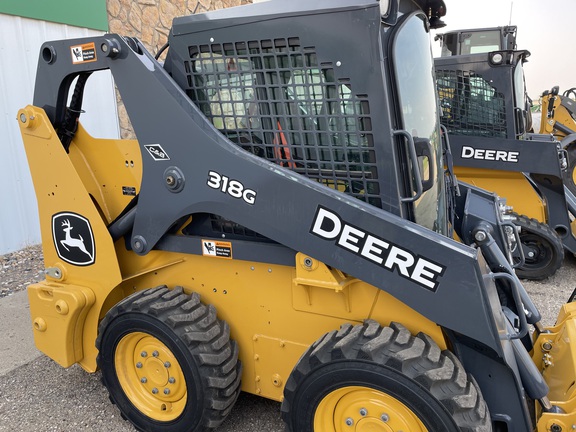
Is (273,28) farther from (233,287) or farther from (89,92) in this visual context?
(89,92)

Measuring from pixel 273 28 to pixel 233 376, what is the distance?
1618 mm

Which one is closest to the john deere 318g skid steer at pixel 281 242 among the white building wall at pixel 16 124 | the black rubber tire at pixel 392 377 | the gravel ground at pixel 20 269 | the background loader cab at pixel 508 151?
the black rubber tire at pixel 392 377

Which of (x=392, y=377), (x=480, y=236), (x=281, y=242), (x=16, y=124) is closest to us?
(x=392, y=377)

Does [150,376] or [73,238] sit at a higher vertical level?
[73,238]

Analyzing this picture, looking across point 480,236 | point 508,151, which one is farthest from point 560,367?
point 508,151

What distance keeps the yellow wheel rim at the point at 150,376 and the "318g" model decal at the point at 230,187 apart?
86 centimetres

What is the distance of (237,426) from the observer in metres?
2.71

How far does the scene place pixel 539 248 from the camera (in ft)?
16.7

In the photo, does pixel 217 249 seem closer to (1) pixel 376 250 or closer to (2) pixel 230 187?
(2) pixel 230 187

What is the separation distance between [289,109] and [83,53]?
1.10 m

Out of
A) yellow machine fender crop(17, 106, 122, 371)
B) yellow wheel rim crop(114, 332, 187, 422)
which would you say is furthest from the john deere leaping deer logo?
yellow wheel rim crop(114, 332, 187, 422)

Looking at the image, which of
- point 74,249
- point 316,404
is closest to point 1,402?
point 74,249

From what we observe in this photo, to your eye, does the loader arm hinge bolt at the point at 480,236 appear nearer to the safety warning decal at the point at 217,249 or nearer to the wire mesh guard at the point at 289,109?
the wire mesh guard at the point at 289,109

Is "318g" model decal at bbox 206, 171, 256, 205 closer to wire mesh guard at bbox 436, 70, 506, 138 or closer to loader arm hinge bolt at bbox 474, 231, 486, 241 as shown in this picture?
loader arm hinge bolt at bbox 474, 231, 486, 241
